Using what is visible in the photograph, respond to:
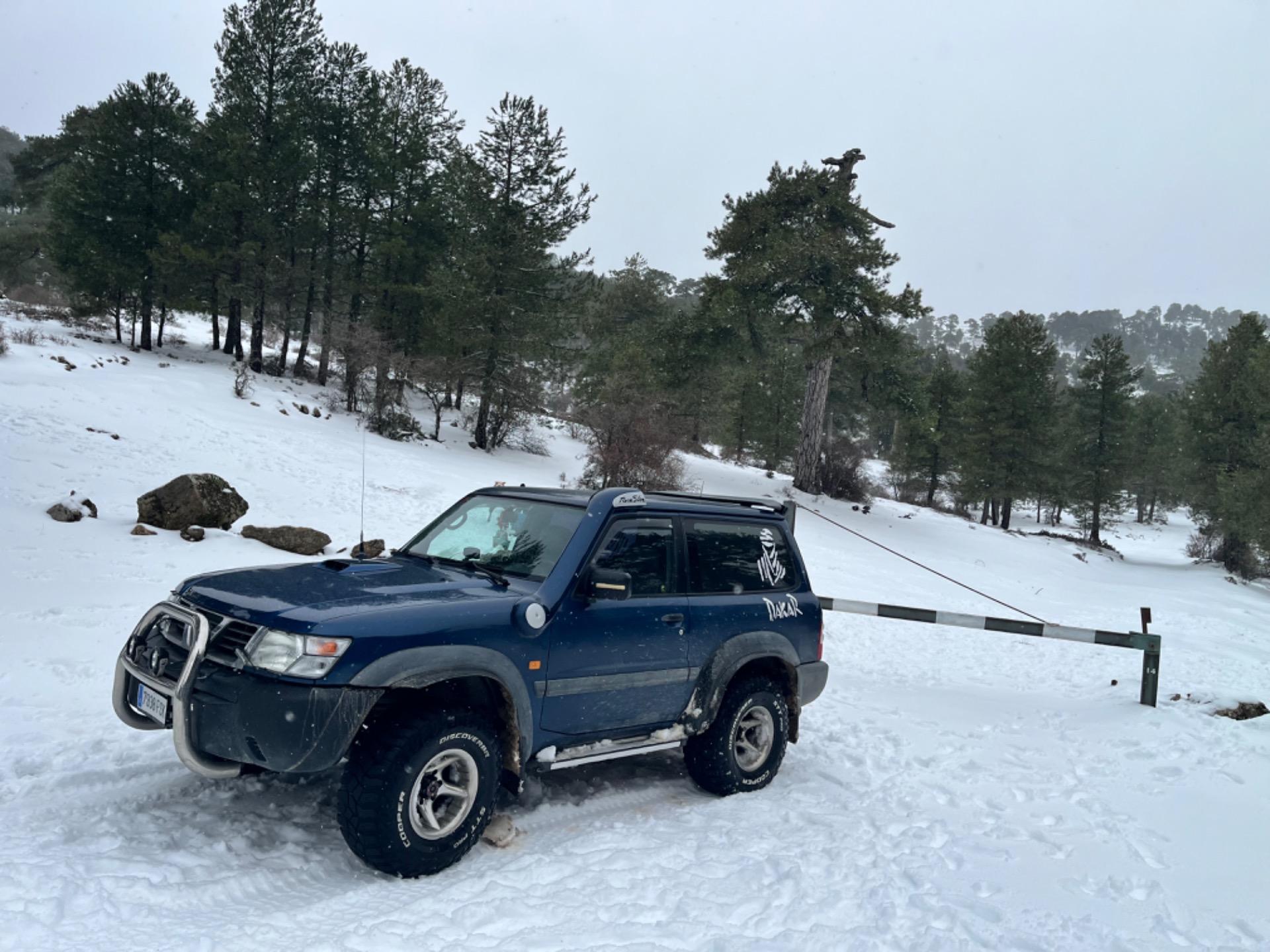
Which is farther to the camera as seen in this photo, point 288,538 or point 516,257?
point 516,257

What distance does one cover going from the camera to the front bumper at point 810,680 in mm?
5733

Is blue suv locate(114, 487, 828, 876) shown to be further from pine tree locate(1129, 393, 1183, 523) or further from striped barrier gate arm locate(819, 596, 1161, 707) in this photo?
pine tree locate(1129, 393, 1183, 523)

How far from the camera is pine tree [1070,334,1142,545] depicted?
3594cm

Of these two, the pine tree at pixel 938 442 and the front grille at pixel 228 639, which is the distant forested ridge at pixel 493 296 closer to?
the pine tree at pixel 938 442

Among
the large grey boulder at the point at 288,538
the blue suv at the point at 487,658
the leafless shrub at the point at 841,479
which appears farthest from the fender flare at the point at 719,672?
the leafless shrub at the point at 841,479

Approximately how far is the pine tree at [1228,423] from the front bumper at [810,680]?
29.1 metres

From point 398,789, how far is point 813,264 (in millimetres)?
21660

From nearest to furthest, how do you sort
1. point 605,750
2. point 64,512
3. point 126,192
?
point 605,750 → point 64,512 → point 126,192

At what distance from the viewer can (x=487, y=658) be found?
3967 mm

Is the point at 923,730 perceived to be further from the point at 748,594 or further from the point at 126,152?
the point at 126,152

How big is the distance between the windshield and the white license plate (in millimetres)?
1690

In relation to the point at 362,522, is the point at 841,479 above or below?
above

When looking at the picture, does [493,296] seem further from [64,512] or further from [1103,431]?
[1103,431]

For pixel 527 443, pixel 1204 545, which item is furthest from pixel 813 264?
pixel 1204 545
